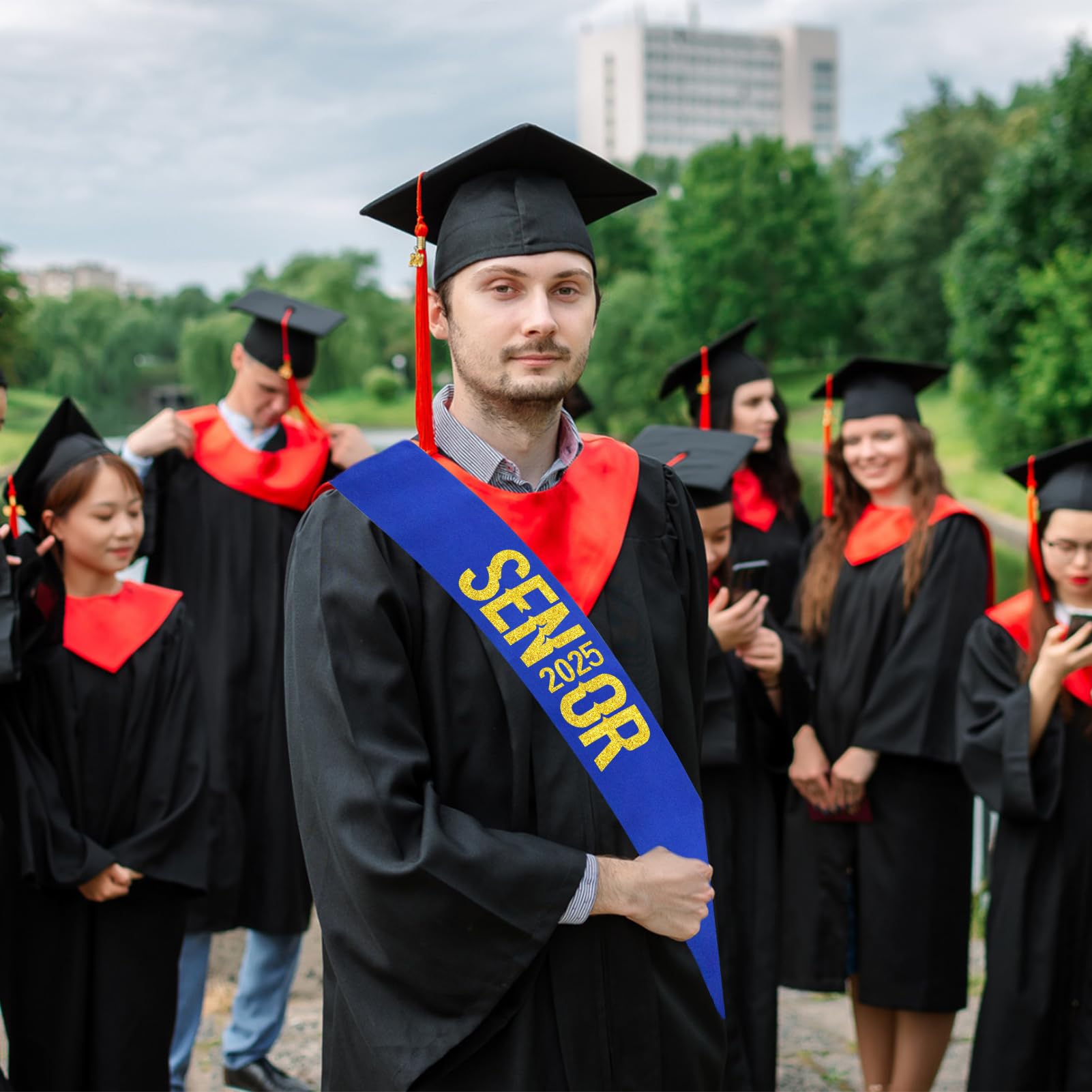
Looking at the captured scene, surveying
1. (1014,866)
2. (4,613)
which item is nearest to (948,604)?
(1014,866)

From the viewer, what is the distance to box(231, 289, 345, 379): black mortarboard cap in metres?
4.30

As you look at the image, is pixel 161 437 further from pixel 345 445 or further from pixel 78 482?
pixel 78 482

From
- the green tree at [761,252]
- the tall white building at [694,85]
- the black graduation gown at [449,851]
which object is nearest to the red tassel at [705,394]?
the black graduation gown at [449,851]

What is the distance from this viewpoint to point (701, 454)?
334cm

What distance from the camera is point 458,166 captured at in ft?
6.46

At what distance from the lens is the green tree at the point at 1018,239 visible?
15562mm

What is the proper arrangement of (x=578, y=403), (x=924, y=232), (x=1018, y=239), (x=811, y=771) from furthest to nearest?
(x=924, y=232) → (x=1018, y=239) → (x=578, y=403) → (x=811, y=771)

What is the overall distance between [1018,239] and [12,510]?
15385mm

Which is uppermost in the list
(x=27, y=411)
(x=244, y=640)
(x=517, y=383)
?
(x=27, y=411)

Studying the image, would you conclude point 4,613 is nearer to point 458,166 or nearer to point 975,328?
point 458,166

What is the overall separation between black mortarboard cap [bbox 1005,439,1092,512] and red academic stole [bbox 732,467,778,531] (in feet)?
2.99

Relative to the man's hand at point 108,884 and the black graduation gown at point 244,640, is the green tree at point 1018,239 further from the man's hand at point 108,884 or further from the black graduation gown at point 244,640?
the man's hand at point 108,884

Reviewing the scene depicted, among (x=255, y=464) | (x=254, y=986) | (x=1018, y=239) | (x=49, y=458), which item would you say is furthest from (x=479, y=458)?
(x=1018, y=239)

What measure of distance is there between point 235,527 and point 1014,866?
2.53 m
